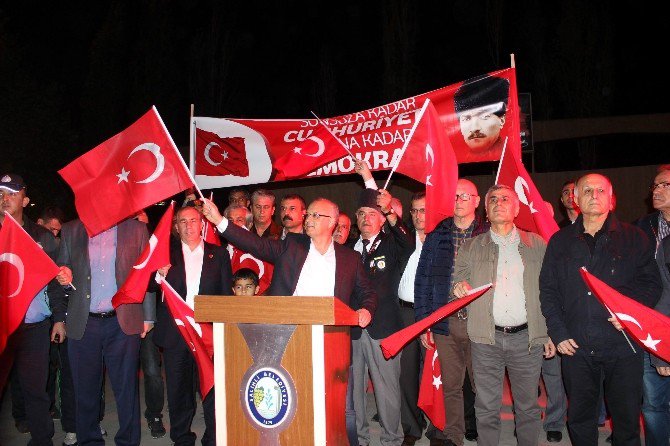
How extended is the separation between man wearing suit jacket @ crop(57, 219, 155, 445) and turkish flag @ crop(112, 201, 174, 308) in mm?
147

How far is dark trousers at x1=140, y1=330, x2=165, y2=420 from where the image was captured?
279 inches

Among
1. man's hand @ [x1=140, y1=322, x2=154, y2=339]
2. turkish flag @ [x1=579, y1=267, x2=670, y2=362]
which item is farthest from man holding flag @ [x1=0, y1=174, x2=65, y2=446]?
turkish flag @ [x1=579, y1=267, x2=670, y2=362]

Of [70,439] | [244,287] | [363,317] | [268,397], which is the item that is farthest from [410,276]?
[70,439]

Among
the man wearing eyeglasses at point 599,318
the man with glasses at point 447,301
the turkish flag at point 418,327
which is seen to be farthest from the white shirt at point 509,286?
the man with glasses at point 447,301

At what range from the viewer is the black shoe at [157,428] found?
6934 millimetres

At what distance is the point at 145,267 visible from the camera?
5.89 meters

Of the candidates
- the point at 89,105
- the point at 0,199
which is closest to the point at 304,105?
the point at 89,105

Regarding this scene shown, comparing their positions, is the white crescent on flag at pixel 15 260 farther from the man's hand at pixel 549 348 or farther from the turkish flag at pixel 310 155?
the man's hand at pixel 549 348

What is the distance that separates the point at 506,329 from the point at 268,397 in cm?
216

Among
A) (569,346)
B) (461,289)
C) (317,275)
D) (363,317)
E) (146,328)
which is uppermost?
(317,275)

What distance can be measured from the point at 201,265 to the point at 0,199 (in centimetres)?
183

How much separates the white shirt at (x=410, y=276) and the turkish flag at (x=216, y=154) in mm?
2527

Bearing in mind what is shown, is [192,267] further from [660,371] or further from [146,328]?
[660,371]

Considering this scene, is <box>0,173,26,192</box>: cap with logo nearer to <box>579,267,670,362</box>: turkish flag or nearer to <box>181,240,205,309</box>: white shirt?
<box>181,240,205,309</box>: white shirt
